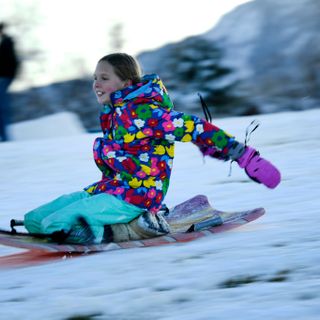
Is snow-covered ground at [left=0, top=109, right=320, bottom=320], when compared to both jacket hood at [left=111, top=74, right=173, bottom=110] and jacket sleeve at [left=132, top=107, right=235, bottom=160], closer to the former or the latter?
jacket sleeve at [left=132, top=107, right=235, bottom=160]

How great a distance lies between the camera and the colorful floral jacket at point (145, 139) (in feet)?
14.1

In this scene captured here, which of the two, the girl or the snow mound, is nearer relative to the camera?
the girl

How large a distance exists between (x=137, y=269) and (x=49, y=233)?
787 millimetres

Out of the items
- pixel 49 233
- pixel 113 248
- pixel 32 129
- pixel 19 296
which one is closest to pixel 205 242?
pixel 113 248

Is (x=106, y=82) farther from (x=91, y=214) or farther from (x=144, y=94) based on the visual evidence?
(x=91, y=214)

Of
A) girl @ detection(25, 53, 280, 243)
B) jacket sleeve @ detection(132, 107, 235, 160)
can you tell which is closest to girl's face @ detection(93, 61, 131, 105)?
girl @ detection(25, 53, 280, 243)

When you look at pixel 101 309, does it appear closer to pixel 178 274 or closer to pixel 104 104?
pixel 178 274

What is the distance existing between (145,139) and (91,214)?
44cm

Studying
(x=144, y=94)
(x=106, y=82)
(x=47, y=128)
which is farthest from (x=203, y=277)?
(x=47, y=128)

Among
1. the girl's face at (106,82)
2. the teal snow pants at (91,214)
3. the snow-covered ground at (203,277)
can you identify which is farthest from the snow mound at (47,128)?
the teal snow pants at (91,214)

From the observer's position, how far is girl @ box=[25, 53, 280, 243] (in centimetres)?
421

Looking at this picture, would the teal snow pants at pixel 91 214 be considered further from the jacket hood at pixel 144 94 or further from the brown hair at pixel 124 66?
the brown hair at pixel 124 66

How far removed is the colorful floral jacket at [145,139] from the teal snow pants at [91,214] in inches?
2.5

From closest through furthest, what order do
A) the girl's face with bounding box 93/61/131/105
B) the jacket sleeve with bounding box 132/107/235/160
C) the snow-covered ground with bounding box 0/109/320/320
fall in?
the snow-covered ground with bounding box 0/109/320/320, the jacket sleeve with bounding box 132/107/235/160, the girl's face with bounding box 93/61/131/105
